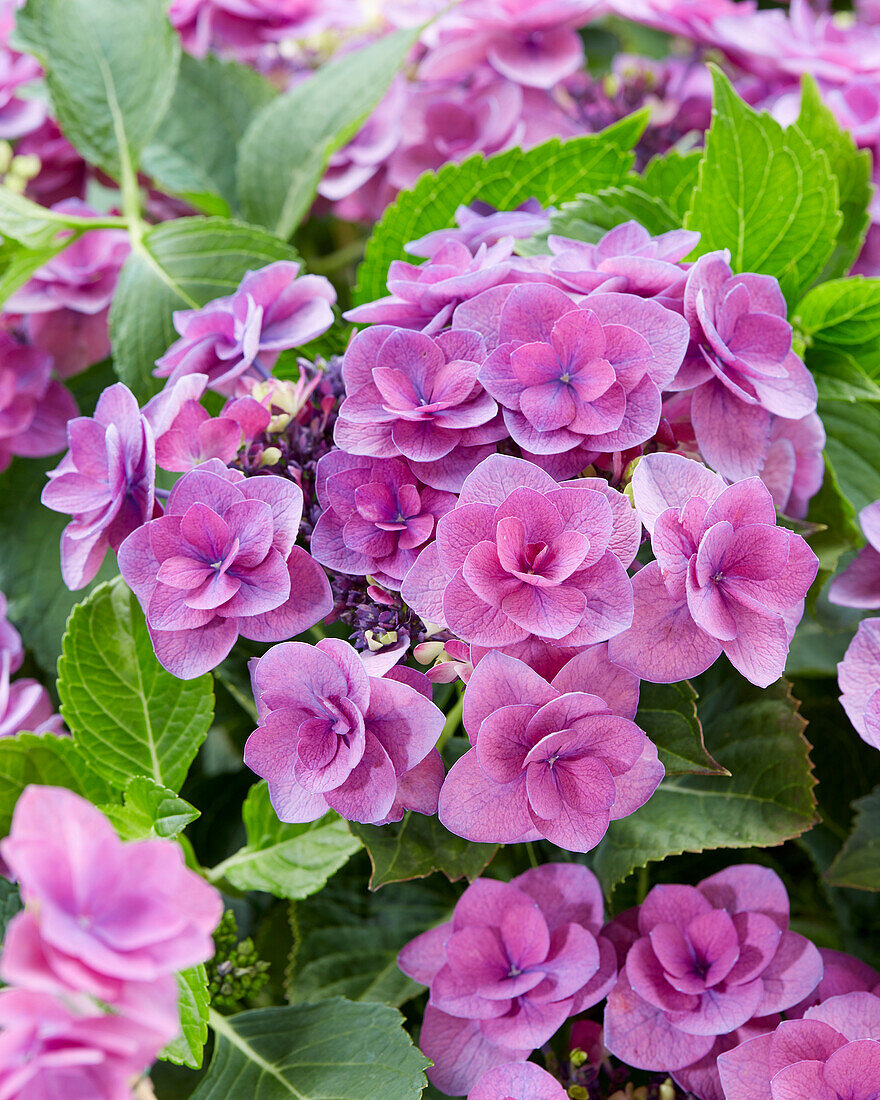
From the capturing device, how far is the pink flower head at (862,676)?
42 centimetres

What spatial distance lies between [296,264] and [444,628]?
222 millimetres

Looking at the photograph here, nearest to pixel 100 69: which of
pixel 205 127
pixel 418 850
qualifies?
pixel 205 127

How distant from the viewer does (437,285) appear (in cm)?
43

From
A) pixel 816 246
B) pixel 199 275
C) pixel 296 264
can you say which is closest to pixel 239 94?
pixel 199 275

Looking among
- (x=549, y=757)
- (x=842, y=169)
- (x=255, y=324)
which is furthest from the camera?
(x=842, y=169)

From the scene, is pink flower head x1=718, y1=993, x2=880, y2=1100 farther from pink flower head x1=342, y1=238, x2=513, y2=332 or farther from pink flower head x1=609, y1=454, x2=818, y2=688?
pink flower head x1=342, y1=238, x2=513, y2=332

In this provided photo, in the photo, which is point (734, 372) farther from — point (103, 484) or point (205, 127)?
point (205, 127)

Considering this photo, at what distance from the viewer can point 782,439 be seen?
49cm

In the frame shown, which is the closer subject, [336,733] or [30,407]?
[336,733]

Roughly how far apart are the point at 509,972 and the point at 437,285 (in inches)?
12.2

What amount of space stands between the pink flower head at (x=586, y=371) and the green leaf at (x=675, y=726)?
0.36 feet

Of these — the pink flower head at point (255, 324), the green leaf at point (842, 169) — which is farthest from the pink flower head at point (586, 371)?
the green leaf at point (842, 169)

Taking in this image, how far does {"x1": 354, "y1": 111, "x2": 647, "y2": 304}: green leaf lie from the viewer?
0.59 meters

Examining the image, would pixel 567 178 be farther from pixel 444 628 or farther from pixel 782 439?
pixel 444 628
